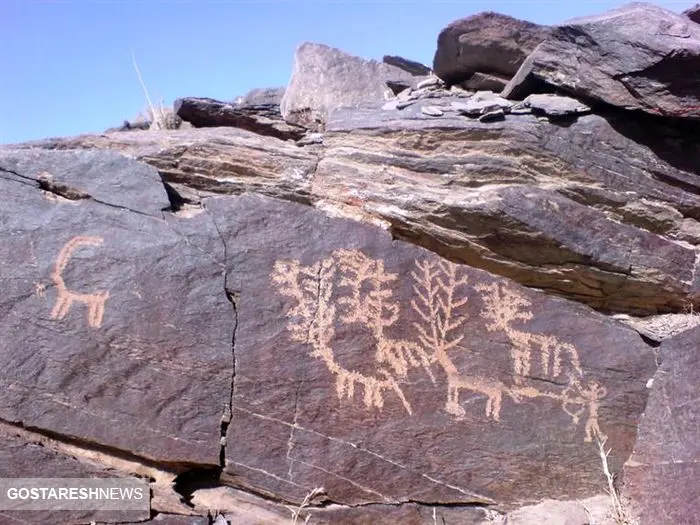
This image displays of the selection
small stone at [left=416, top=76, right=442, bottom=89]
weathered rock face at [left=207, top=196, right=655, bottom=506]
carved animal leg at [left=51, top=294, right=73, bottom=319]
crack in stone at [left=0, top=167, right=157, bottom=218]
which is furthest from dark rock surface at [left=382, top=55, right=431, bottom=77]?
carved animal leg at [left=51, top=294, right=73, bottom=319]

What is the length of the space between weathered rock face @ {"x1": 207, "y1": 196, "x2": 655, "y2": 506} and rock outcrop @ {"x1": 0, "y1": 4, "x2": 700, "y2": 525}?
14 millimetres

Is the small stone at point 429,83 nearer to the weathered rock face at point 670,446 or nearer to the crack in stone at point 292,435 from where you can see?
the weathered rock face at point 670,446

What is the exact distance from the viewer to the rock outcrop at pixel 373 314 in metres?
3.76

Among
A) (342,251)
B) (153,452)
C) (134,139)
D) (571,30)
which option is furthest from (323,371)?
(571,30)

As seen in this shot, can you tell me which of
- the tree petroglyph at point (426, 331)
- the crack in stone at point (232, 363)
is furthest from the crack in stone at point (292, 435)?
the crack in stone at point (232, 363)

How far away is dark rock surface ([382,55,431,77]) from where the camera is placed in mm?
6793

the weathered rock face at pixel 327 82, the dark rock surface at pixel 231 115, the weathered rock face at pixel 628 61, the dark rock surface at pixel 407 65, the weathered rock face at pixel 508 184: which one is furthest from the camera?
the dark rock surface at pixel 407 65

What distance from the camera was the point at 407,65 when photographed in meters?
6.80

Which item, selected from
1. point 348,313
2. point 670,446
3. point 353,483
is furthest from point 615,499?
point 348,313

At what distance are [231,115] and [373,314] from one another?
7.27 feet

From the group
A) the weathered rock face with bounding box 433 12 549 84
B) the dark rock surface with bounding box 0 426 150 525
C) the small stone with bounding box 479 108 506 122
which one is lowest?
the dark rock surface with bounding box 0 426 150 525

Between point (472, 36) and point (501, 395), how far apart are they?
9.42ft

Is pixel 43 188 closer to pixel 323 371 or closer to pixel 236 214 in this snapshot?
pixel 236 214

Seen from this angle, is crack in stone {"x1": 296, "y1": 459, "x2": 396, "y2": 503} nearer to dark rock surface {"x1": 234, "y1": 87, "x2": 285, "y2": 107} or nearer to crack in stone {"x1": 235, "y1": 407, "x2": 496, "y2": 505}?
crack in stone {"x1": 235, "y1": 407, "x2": 496, "y2": 505}
